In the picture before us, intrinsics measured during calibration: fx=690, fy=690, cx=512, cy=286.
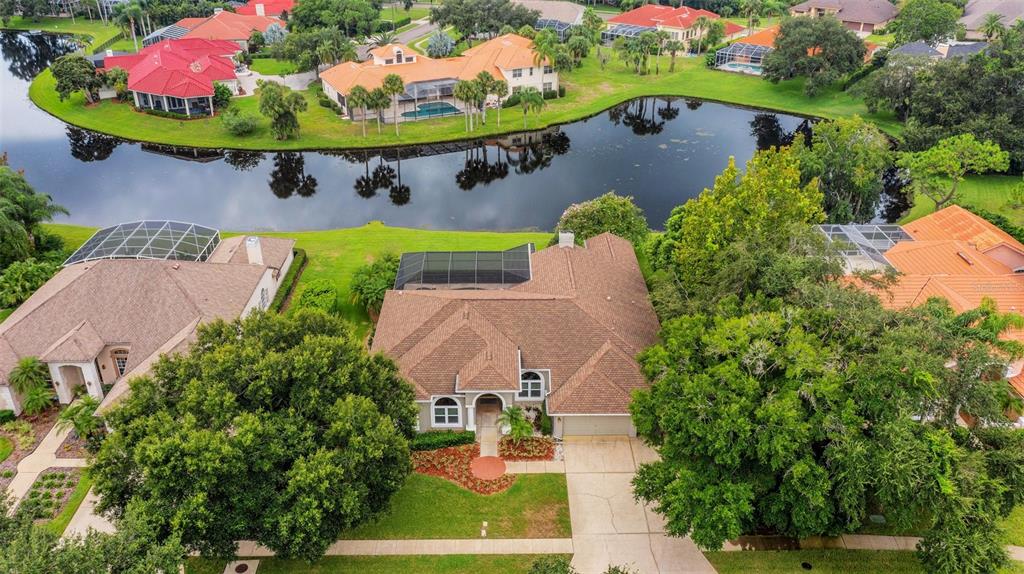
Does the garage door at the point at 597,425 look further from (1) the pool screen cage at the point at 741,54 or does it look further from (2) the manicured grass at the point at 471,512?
(1) the pool screen cage at the point at 741,54

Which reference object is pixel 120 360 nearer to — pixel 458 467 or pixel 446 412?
pixel 446 412

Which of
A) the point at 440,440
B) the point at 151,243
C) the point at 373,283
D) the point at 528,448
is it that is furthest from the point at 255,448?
the point at 151,243

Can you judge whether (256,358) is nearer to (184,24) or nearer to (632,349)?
(632,349)

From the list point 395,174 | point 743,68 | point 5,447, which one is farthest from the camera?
point 743,68

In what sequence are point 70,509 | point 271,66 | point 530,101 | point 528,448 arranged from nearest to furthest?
point 70,509
point 528,448
point 530,101
point 271,66

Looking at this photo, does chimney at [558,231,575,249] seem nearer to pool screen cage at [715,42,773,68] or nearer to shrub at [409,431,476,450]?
shrub at [409,431,476,450]

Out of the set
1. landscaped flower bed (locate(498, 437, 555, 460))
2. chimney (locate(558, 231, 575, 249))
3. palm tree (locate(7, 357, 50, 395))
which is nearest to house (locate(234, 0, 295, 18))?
chimney (locate(558, 231, 575, 249))

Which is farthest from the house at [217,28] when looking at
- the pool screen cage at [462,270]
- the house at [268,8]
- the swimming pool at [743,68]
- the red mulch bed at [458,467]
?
the red mulch bed at [458,467]
